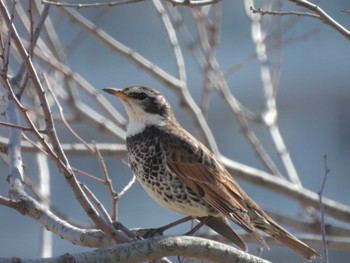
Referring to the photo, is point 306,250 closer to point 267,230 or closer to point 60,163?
point 267,230

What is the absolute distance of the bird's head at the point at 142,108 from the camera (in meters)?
6.21

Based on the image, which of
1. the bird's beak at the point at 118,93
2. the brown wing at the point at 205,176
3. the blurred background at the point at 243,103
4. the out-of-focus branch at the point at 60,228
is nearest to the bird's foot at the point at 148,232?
the brown wing at the point at 205,176

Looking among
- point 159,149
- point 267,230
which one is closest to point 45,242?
point 159,149

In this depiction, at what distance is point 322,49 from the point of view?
12656 millimetres

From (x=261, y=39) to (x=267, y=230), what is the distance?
242cm

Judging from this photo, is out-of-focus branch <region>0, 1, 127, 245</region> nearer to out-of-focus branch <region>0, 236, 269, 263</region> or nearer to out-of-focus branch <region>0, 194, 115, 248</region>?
out-of-focus branch <region>0, 194, 115, 248</region>

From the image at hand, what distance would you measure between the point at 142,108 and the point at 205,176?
2.43ft

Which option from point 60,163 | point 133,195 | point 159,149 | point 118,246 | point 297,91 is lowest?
point 118,246

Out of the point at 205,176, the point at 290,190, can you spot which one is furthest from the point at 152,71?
the point at 205,176

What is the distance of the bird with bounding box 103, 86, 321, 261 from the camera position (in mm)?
5766

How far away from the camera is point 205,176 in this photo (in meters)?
5.94

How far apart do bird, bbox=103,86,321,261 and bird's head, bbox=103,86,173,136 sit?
0.01 m

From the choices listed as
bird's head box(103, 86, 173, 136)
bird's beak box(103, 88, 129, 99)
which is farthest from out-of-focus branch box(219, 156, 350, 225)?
bird's beak box(103, 88, 129, 99)

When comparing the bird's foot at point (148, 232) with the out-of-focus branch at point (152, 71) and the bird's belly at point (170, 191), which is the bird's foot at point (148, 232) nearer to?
the bird's belly at point (170, 191)
